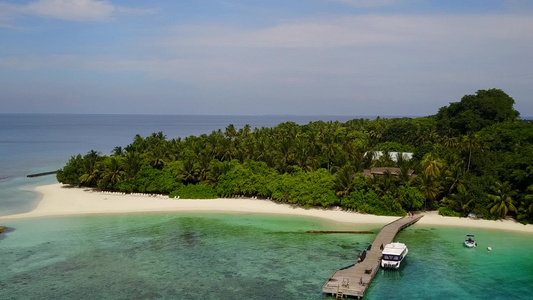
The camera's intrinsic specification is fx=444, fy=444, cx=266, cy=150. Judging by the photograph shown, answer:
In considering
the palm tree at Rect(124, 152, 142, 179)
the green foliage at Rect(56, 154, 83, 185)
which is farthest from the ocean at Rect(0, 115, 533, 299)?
the green foliage at Rect(56, 154, 83, 185)

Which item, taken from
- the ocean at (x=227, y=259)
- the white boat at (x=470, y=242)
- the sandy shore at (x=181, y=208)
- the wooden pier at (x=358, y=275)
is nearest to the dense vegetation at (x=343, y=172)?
the sandy shore at (x=181, y=208)

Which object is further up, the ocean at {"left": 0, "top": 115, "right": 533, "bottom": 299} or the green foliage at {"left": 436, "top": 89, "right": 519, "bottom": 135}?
the green foliage at {"left": 436, "top": 89, "right": 519, "bottom": 135}

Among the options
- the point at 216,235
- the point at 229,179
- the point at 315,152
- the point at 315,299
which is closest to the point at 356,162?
the point at 315,152

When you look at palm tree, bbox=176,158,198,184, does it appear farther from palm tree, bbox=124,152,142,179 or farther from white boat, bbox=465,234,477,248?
white boat, bbox=465,234,477,248

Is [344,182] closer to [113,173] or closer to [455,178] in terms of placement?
[455,178]

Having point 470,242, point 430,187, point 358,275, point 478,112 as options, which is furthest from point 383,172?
point 478,112

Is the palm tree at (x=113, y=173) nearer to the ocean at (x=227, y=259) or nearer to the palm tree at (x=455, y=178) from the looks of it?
the ocean at (x=227, y=259)

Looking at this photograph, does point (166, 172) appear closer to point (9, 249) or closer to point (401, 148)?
point (9, 249)
